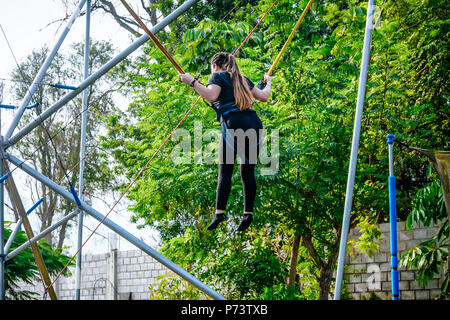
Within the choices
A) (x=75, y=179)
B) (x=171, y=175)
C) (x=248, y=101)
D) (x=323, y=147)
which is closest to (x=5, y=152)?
(x=248, y=101)

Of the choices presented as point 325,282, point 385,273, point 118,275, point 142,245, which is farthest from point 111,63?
point 118,275

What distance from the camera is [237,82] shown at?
325cm

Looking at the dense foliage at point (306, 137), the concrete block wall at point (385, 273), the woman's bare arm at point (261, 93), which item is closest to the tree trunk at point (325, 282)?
the dense foliage at point (306, 137)

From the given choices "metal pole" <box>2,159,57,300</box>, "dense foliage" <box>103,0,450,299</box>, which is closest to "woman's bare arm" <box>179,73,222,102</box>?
"metal pole" <box>2,159,57,300</box>

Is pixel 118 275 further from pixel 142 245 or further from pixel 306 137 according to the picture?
pixel 142 245

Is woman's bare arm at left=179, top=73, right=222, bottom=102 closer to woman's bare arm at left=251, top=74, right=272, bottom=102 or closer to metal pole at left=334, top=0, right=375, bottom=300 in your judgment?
woman's bare arm at left=251, top=74, right=272, bottom=102

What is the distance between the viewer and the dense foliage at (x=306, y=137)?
557 centimetres

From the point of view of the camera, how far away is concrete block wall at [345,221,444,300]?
6.13m

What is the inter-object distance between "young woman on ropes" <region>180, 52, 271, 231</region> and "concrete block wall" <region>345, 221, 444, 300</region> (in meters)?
3.51

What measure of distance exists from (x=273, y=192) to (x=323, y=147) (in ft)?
2.14

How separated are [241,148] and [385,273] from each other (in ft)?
12.7

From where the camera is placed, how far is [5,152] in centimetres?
371

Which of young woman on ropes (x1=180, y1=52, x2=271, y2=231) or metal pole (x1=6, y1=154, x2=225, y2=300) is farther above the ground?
young woman on ropes (x1=180, y1=52, x2=271, y2=231)

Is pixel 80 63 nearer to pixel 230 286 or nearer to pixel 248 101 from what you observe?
pixel 230 286
